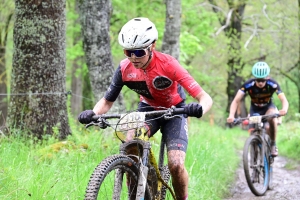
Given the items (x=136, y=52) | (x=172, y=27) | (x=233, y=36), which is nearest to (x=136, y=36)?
(x=136, y=52)

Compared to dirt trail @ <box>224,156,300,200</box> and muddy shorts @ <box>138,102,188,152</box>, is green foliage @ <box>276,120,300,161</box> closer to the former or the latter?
dirt trail @ <box>224,156,300,200</box>

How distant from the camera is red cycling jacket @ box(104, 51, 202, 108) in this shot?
4633 millimetres

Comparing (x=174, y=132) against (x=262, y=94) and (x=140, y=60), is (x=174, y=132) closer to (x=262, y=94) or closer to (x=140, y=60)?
(x=140, y=60)

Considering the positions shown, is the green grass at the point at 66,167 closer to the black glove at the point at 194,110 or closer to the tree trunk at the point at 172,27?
the black glove at the point at 194,110

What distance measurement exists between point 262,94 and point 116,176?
5.43 m

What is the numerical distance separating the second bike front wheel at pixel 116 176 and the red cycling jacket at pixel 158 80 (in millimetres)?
935

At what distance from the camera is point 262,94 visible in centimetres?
889

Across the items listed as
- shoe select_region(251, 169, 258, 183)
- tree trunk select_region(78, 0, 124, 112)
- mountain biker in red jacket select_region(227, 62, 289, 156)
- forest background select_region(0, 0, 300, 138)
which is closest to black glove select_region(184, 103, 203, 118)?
mountain biker in red jacket select_region(227, 62, 289, 156)

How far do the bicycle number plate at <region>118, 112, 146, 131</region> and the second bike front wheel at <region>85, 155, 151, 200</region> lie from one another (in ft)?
0.84

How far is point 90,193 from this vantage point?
11.6ft

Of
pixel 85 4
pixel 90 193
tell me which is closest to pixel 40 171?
pixel 90 193

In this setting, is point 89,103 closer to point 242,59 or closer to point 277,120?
point 277,120

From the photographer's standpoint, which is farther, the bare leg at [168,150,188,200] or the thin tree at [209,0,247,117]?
the thin tree at [209,0,247,117]

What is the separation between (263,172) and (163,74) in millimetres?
4522
